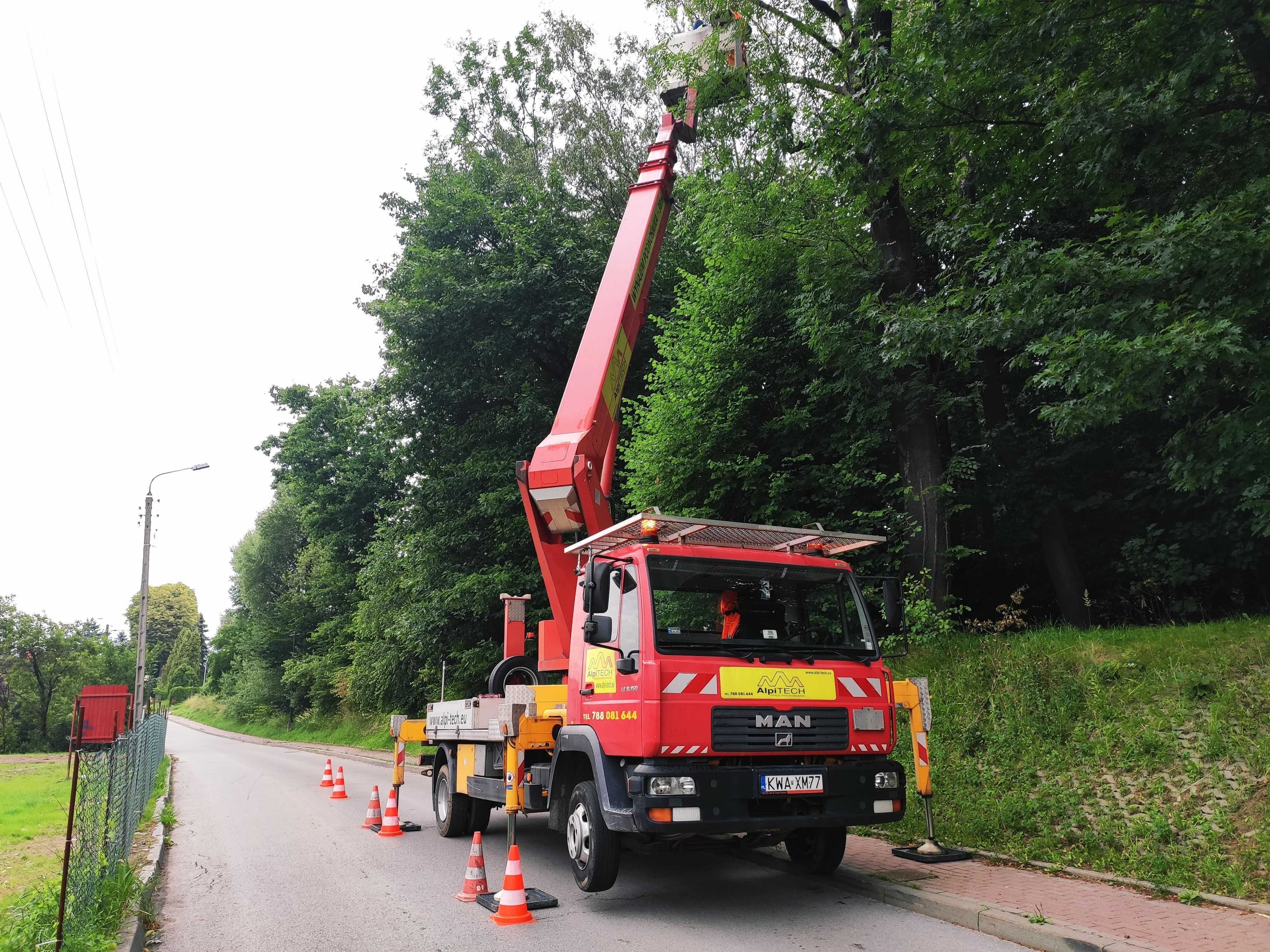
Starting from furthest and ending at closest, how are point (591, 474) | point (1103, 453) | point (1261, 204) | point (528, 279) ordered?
point (528, 279)
point (1103, 453)
point (591, 474)
point (1261, 204)

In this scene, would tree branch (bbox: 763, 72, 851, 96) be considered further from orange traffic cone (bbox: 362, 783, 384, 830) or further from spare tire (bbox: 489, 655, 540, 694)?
orange traffic cone (bbox: 362, 783, 384, 830)

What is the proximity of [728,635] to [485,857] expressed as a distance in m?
4.02

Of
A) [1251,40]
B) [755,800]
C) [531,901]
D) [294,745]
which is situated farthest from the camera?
[294,745]

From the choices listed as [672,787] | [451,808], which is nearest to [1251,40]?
[672,787]

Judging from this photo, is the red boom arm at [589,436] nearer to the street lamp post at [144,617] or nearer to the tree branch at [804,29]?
the tree branch at [804,29]

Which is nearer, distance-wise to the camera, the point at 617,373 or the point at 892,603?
the point at 892,603

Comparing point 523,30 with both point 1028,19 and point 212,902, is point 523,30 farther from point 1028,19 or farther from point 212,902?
point 212,902

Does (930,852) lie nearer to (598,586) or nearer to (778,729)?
(778,729)

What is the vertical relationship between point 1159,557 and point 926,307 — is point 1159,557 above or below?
below

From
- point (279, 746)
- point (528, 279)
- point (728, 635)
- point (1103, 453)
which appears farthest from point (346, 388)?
point (728, 635)

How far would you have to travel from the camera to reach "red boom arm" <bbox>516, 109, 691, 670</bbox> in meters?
8.30

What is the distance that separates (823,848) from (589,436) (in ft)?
14.2

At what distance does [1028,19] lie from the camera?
29.8 feet

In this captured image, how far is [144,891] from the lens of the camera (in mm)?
6859
